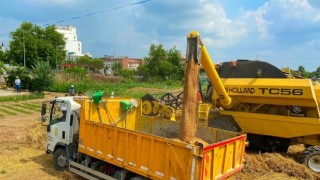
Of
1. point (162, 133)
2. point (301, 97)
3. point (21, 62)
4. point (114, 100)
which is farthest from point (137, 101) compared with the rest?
point (21, 62)

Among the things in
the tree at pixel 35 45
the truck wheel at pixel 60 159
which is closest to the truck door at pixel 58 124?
the truck wheel at pixel 60 159

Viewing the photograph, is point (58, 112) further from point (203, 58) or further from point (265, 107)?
point (265, 107)

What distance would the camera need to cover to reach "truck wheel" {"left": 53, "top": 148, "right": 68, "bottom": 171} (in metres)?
8.52

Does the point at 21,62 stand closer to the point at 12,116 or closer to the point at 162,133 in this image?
the point at 12,116

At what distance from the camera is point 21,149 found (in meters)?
10.8

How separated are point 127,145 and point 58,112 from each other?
315 cm

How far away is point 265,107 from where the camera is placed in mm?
9570

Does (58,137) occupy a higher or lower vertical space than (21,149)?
higher

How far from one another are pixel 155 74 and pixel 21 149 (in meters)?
46.1

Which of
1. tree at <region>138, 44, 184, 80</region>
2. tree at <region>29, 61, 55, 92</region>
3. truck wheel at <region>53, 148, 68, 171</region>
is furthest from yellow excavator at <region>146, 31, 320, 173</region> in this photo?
tree at <region>138, 44, 184, 80</region>

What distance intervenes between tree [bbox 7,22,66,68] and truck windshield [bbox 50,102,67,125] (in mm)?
45875

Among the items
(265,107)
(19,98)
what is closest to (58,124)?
(265,107)

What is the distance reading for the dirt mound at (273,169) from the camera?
303 inches

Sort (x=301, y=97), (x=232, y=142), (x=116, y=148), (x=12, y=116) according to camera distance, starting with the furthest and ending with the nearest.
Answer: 1. (x=12, y=116)
2. (x=301, y=97)
3. (x=116, y=148)
4. (x=232, y=142)
